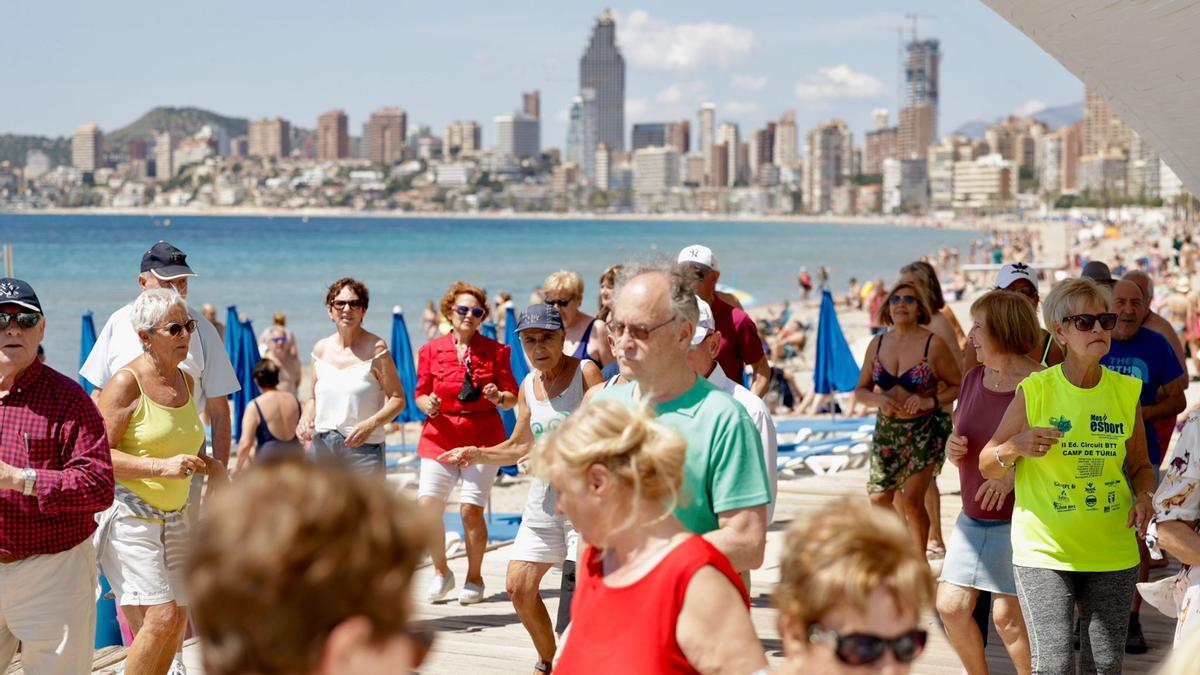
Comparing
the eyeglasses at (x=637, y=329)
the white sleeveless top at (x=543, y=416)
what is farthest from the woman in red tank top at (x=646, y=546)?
the white sleeveless top at (x=543, y=416)

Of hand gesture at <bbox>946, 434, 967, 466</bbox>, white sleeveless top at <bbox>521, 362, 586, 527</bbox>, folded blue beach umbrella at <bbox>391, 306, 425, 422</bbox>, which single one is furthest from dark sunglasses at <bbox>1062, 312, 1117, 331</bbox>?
folded blue beach umbrella at <bbox>391, 306, 425, 422</bbox>

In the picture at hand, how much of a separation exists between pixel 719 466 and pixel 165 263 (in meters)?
3.27

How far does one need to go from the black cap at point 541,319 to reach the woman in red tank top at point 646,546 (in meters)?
2.94

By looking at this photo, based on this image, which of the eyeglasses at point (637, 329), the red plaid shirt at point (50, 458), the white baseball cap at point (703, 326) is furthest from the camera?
the white baseball cap at point (703, 326)

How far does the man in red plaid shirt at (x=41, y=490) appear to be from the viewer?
3807 millimetres

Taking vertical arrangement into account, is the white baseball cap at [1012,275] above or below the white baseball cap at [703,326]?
above

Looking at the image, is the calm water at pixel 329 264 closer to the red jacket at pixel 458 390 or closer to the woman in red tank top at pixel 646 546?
the red jacket at pixel 458 390

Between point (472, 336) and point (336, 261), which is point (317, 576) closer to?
point (472, 336)

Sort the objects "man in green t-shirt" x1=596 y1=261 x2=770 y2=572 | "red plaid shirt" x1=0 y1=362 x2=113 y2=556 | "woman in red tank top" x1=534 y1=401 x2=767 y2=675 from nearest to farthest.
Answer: "woman in red tank top" x1=534 y1=401 x2=767 y2=675
"man in green t-shirt" x1=596 y1=261 x2=770 y2=572
"red plaid shirt" x1=0 y1=362 x2=113 y2=556

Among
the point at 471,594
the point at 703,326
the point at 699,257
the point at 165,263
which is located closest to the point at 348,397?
the point at 471,594

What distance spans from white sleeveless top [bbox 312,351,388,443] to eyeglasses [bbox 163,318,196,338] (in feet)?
6.91

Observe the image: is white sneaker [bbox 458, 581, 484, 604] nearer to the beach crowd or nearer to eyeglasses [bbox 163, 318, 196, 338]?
the beach crowd

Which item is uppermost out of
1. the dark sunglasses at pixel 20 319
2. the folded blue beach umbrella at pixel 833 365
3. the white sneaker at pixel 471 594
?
the dark sunglasses at pixel 20 319

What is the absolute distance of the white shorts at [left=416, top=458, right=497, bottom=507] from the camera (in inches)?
253
